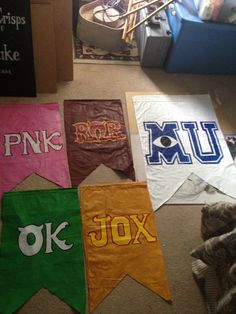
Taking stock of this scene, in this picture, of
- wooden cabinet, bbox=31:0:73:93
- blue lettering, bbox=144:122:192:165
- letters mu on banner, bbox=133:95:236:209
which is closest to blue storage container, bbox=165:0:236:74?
letters mu on banner, bbox=133:95:236:209

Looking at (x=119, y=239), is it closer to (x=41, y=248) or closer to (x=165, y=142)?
(x=41, y=248)

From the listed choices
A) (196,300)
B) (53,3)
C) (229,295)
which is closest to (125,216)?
(196,300)

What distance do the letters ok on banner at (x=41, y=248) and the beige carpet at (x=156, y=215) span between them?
0.05 metres

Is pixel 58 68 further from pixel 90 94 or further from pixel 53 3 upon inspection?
pixel 53 3

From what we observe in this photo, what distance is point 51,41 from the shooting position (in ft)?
5.15

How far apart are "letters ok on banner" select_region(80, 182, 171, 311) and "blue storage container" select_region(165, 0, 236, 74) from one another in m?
0.89

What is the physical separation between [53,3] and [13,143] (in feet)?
2.28

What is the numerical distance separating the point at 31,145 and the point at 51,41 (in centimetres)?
52

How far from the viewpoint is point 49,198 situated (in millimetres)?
1426

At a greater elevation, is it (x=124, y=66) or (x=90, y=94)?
(x=124, y=66)

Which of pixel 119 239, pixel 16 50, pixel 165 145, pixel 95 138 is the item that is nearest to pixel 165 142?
pixel 165 145

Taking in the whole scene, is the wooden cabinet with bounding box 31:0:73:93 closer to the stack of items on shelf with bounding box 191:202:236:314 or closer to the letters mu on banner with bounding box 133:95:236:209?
the letters mu on banner with bounding box 133:95:236:209

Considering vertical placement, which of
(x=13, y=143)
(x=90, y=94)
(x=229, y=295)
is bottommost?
(x=229, y=295)

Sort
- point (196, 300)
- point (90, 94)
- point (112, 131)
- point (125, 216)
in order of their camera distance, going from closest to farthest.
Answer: point (196, 300) → point (125, 216) → point (112, 131) → point (90, 94)
